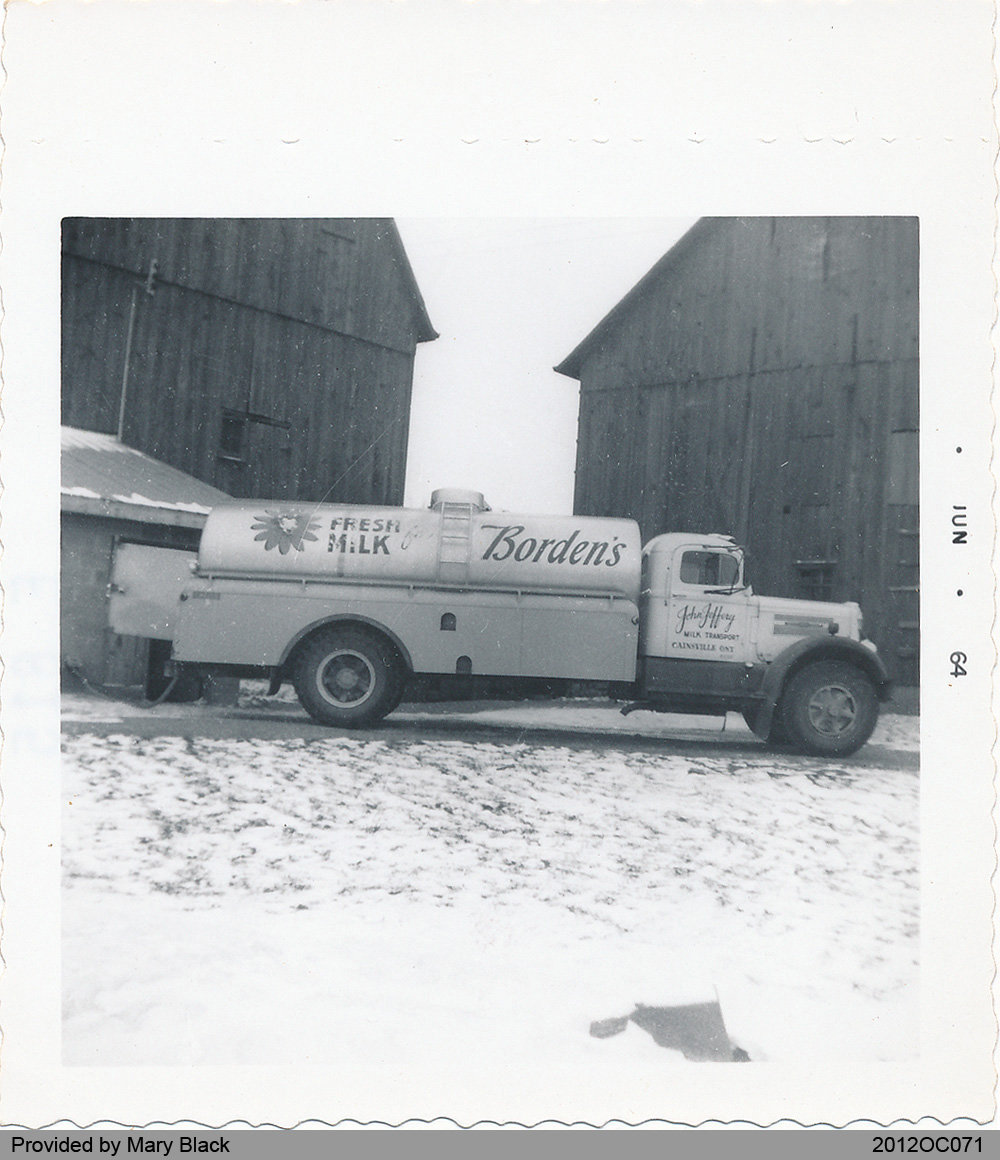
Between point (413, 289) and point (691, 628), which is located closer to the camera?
point (413, 289)

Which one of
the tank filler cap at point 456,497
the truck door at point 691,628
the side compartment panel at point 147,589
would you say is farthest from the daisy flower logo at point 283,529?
the truck door at point 691,628

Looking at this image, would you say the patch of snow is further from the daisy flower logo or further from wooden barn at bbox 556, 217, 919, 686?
the daisy flower logo

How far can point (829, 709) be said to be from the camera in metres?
4.66

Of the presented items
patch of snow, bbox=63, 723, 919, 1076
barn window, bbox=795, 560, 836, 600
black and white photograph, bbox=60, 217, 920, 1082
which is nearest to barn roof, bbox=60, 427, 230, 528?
black and white photograph, bbox=60, 217, 920, 1082

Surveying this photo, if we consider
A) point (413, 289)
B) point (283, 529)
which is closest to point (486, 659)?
point (283, 529)

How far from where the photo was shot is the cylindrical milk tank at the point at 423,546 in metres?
4.56

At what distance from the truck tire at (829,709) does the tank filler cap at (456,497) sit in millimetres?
2113

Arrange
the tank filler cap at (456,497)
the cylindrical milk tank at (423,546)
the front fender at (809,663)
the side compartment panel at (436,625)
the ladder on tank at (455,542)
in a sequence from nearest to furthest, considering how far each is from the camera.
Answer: the tank filler cap at (456,497), the front fender at (809,663), the ladder on tank at (455,542), the cylindrical milk tank at (423,546), the side compartment panel at (436,625)

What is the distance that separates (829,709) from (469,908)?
2272 millimetres

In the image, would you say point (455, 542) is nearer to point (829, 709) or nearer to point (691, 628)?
point (691, 628)

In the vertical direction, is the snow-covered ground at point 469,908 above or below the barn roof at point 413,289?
below

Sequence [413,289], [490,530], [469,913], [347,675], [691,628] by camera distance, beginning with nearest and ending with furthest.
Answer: [469,913], [413,289], [490,530], [347,675], [691,628]

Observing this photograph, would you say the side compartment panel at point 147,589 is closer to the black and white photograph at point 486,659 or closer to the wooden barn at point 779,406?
the black and white photograph at point 486,659

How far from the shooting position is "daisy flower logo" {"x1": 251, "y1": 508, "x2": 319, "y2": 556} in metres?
4.62
